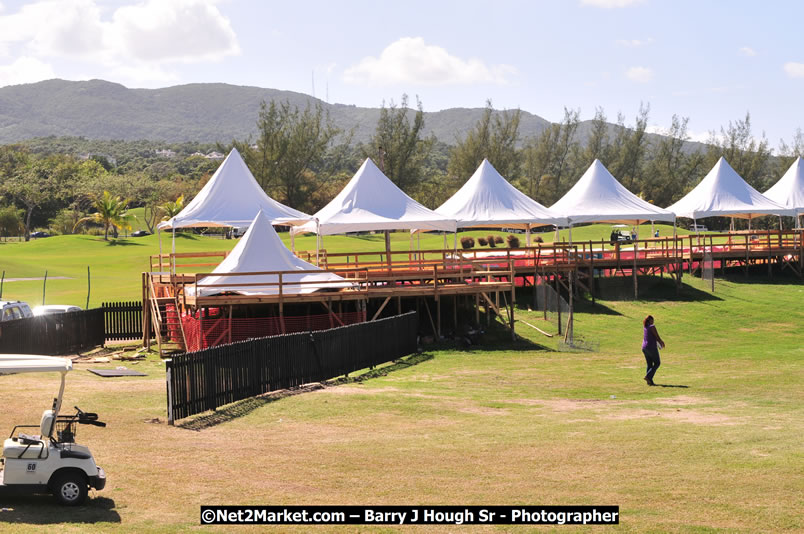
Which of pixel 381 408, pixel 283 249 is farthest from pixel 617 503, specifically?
pixel 283 249

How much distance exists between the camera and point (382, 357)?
26.1 metres

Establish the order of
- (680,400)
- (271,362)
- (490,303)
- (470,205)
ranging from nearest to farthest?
(680,400) < (271,362) < (490,303) < (470,205)

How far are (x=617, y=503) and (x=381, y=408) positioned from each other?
8082 millimetres

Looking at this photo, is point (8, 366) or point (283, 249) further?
point (283, 249)

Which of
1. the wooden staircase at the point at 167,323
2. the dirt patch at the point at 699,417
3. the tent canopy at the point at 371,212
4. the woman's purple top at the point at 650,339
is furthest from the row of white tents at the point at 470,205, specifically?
the dirt patch at the point at 699,417

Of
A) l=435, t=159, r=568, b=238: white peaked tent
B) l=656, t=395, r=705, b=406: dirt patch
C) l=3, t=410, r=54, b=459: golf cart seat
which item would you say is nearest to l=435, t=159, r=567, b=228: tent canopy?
l=435, t=159, r=568, b=238: white peaked tent

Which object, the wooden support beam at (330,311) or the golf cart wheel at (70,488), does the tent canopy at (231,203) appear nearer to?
the wooden support beam at (330,311)

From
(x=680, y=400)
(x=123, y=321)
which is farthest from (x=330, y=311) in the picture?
(x=680, y=400)

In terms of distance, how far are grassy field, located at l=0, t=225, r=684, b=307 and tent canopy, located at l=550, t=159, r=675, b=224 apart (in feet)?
61.3

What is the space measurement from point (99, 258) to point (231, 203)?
37.8 m

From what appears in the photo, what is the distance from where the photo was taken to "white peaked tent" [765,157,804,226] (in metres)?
55.4

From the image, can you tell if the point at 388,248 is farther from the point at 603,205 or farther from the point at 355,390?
the point at 355,390

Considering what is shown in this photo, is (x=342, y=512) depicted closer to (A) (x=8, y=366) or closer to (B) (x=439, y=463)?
(B) (x=439, y=463)

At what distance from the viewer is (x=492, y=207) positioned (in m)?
43.2
